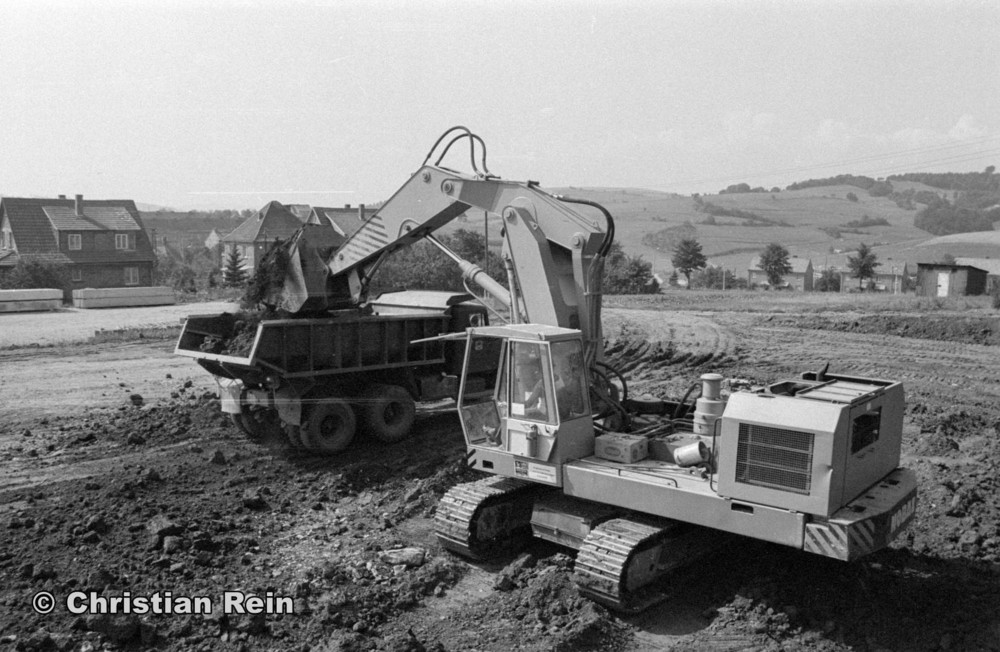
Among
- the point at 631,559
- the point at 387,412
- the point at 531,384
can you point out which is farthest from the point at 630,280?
the point at 631,559

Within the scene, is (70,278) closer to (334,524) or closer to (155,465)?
(155,465)

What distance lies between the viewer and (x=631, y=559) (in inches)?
285

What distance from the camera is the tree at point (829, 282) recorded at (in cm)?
5572

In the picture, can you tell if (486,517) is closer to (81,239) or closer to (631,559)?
(631,559)

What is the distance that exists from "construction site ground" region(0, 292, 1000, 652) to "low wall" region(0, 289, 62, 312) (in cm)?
1954

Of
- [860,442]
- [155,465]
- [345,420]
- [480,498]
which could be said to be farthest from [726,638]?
[155,465]

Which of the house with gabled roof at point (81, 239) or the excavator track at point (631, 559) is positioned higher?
the house with gabled roof at point (81, 239)

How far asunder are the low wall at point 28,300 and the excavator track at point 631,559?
1241 inches

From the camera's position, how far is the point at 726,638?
272 inches

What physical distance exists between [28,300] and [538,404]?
31001mm

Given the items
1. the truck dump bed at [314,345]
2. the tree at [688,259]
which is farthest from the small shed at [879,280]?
the truck dump bed at [314,345]

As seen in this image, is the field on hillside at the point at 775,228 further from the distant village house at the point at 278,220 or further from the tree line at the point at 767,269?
the distant village house at the point at 278,220

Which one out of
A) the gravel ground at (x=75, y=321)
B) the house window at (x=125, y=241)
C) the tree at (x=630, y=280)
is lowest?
the gravel ground at (x=75, y=321)

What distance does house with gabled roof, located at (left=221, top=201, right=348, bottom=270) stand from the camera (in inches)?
570
